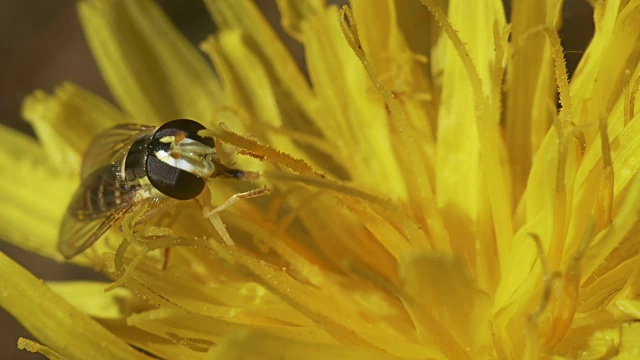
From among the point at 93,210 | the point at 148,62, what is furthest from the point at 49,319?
the point at 148,62

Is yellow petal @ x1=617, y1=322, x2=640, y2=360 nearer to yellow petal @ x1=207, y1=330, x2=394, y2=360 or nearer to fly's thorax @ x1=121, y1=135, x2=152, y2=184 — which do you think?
yellow petal @ x1=207, y1=330, x2=394, y2=360

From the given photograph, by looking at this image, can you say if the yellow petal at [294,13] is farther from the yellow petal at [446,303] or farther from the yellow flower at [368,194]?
the yellow petal at [446,303]

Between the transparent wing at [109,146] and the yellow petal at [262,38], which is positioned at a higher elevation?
the yellow petal at [262,38]

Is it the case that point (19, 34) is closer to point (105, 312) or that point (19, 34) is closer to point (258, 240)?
point (105, 312)

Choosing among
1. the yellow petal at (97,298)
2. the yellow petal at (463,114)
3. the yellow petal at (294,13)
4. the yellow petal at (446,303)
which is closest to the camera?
the yellow petal at (446,303)

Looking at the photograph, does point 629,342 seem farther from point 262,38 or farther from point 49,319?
point 262,38

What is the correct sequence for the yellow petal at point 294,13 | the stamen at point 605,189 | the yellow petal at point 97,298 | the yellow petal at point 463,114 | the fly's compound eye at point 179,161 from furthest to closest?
the yellow petal at point 294,13
the yellow petal at point 97,298
the yellow petal at point 463,114
the fly's compound eye at point 179,161
the stamen at point 605,189

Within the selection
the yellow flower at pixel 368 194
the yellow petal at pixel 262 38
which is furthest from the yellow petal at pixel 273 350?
the yellow petal at pixel 262 38

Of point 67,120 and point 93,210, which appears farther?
point 67,120
